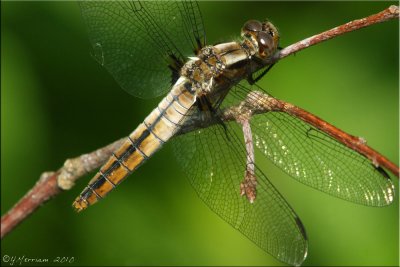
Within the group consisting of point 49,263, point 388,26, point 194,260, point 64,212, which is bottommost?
point 49,263

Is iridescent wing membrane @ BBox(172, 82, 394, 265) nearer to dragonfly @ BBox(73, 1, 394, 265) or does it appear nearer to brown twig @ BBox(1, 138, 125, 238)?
dragonfly @ BBox(73, 1, 394, 265)

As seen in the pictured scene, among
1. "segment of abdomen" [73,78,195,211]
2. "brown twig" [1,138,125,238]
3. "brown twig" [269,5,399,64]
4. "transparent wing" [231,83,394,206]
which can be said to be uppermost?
"brown twig" [269,5,399,64]

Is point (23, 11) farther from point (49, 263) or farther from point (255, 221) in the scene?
point (255, 221)

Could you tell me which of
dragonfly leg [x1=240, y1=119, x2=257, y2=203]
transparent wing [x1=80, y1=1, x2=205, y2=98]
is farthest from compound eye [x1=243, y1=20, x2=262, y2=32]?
dragonfly leg [x1=240, y1=119, x2=257, y2=203]

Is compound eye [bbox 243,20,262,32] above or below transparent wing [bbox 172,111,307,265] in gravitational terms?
above

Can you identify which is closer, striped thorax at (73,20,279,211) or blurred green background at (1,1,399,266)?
striped thorax at (73,20,279,211)

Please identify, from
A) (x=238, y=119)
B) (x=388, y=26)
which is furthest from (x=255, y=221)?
(x=388, y=26)
